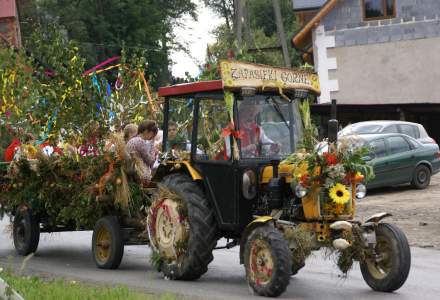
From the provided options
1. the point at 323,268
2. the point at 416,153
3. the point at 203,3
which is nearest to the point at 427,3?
the point at 416,153

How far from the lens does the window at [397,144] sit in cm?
2425

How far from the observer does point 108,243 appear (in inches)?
520

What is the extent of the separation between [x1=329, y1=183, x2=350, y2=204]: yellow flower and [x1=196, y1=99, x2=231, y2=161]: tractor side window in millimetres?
1325

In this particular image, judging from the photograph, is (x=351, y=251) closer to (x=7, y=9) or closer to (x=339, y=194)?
(x=339, y=194)

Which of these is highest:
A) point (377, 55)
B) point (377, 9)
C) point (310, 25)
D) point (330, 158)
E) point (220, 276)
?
point (377, 9)

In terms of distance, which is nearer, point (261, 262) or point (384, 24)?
point (261, 262)

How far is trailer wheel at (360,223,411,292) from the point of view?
34.5 ft

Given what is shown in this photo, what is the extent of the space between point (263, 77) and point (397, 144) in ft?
44.1

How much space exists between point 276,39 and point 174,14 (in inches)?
253

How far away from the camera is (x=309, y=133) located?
11.2m

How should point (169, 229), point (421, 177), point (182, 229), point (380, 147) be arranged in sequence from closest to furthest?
point (182, 229)
point (169, 229)
point (380, 147)
point (421, 177)

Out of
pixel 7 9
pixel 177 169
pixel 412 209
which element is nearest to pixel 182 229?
pixel 177 169

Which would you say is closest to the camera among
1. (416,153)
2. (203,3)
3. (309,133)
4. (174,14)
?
(309,133)

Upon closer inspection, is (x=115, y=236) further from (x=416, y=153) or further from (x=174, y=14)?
(x=174, y=14)
